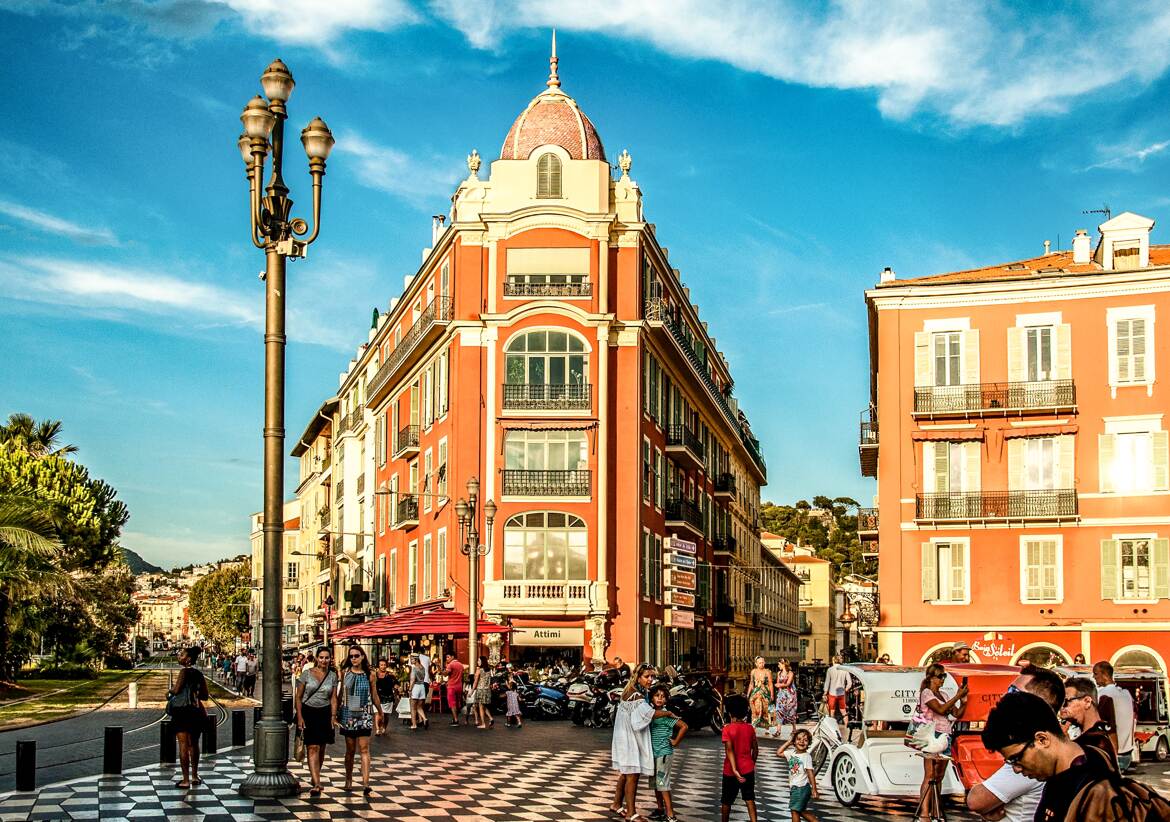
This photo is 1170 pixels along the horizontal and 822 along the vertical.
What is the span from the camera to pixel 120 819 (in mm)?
14062

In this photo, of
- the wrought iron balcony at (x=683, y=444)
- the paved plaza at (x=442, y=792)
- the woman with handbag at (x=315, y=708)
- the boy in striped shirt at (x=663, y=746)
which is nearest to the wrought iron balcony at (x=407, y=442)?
the wrought iron balcony at (x=683, y=444)

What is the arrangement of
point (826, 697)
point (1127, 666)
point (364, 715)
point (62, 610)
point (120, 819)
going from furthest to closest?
1. point (62, 610)
2. point (1127, 666)
3. point (826, 697)
4. point (364, 715)
5. point (120, 819)

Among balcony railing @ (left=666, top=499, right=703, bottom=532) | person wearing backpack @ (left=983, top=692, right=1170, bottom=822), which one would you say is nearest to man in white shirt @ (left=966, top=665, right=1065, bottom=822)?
person wearing backpack @ (left=983, top=692, right=1170, bottom=822)

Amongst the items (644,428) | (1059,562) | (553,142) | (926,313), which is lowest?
(1059,562)

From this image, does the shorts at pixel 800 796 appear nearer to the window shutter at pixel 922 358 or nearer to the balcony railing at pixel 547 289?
the window shutter at pixel 922 358

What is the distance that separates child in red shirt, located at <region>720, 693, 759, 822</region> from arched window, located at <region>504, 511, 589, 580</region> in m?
28.7

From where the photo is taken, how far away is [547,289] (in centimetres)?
4403

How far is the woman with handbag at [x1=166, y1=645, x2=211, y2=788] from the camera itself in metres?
16.9

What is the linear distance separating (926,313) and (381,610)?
90.9ft

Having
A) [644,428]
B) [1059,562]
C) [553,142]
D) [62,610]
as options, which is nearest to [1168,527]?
[1059,562]

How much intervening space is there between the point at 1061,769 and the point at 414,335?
152 ft

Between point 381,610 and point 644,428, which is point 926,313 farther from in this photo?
point 381,610

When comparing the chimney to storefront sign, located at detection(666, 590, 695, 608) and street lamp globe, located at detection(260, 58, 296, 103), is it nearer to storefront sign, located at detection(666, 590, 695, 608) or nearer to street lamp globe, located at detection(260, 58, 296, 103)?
storefront sign, located at detection(666, 590, 695, 608)

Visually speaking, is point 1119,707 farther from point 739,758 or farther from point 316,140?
point 316,140
